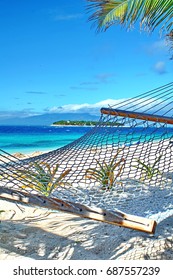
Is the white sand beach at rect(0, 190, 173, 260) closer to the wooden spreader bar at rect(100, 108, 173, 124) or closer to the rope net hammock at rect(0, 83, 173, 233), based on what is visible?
the rope net hammock at rect(0, 83, 173, 233)

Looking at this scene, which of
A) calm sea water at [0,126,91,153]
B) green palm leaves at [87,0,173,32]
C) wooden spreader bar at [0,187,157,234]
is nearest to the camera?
wooden spreader bar at [0,187,157,234]

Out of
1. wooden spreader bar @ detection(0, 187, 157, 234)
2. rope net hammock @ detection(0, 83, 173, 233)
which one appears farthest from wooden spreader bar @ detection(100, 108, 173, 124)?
wooden spreader bar @ detection(0, 187, 157, 234)

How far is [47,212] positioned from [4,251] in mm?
952

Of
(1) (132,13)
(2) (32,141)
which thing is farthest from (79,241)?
(2) (32,141)

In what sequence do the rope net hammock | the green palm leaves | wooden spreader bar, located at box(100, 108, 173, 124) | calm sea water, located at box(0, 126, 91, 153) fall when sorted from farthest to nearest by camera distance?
calm sea water, located at box(0, 126, 91, 153), the green palm leaves, wooden spreader bar, located at box(100, 108, 173, 124), the rope net hammock

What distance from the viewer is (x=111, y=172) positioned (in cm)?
298

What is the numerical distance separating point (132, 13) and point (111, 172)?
2233mm

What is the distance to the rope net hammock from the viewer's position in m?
2.00

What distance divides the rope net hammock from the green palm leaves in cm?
102

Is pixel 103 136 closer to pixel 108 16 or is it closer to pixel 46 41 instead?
pixel 108 16

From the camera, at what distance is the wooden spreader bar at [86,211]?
185cm

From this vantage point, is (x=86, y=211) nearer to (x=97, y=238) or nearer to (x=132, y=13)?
(x=97, y=238)

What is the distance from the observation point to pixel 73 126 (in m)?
37.1
